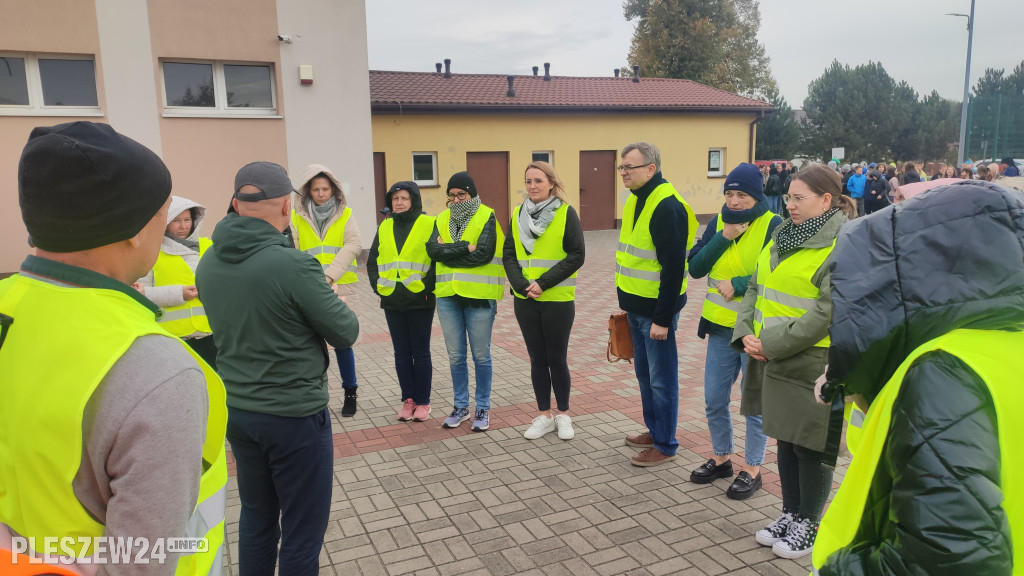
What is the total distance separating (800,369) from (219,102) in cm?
1196

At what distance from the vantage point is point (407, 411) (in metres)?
5.46

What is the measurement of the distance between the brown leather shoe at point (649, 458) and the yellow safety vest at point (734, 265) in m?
1.05

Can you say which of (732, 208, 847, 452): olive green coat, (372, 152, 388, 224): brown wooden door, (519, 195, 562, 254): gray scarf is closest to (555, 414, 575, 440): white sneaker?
(519, 195, 562, 254): gray scarf

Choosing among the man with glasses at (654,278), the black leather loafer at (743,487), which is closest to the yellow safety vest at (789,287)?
the man with glasses at (654,278)

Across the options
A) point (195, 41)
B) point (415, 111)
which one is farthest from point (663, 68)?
point (195, 41)

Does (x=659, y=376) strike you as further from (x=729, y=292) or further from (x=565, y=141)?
(x=565, y=141)

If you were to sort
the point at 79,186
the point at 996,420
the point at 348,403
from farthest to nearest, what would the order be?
the point at 348,403, the point at 79,186, the point at 996,420

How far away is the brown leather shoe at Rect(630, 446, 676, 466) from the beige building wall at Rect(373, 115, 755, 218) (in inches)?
478

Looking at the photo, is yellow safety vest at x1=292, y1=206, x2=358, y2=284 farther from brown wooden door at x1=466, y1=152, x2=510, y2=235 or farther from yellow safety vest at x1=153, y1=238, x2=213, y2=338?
brown wooden door at x1=466, y1=152, x2=510, y2=235

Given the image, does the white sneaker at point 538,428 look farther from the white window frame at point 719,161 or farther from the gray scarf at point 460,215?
the white window frame at point 719,161

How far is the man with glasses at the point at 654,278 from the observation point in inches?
165

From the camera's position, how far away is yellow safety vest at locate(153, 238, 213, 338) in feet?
14.0

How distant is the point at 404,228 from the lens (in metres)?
5.28

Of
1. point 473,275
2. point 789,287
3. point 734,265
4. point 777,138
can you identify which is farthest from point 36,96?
point 777,138
